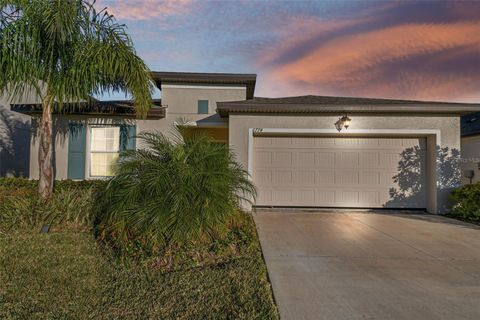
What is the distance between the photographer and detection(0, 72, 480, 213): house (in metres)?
8.52

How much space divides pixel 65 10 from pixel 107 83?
65.3 inches

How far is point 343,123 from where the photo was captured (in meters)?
8.59

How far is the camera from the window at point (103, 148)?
962 cm

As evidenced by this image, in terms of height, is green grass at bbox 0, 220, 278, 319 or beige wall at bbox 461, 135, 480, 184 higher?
beige wall at bbox 461, 135, 480, 184

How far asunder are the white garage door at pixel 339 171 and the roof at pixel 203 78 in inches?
95.9

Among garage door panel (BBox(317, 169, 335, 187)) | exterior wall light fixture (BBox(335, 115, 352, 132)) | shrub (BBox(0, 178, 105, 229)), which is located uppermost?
exterior wall light fixture (BBox(335, 115, 352, 132))

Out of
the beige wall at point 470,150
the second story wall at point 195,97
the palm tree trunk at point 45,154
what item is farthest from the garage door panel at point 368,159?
the palm tree trunk at point 45,154

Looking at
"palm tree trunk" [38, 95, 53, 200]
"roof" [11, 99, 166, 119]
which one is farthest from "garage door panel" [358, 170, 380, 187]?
"palm tree trunk" [38, 95, 53, 200]

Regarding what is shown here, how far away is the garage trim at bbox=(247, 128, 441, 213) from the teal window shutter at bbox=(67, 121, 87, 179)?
529 centimetres

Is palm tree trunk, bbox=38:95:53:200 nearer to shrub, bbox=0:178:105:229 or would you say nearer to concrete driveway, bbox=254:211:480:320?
shrub, bbox=0:178:105:229

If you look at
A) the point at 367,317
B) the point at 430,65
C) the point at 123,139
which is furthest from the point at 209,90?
the point at 367,317

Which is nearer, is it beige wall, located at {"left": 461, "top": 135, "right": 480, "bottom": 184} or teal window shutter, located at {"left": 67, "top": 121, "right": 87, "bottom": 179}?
teal window shutter, located at {"left": 67, "top": 121, "right": 87, "bottom": 179}

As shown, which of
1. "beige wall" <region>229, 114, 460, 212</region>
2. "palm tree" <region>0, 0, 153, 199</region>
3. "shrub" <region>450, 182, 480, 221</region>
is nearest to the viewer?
"palm tree" <region>0, 0, 153, 199</region>

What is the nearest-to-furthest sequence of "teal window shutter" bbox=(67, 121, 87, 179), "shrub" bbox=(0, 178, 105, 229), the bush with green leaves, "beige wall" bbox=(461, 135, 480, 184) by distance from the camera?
the bush with green leaves, "shrub" bbox=(0, 178, 105, 229), "teal window shutter" bbox=(67, 121, 87, 179), "beige wall" bbox=(461, 135, 480, 184)
